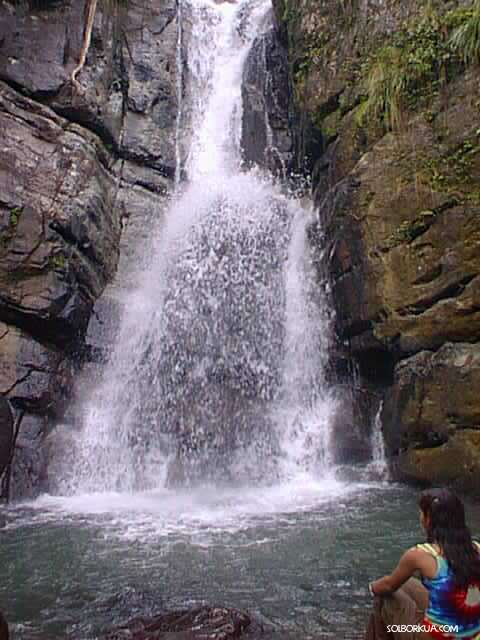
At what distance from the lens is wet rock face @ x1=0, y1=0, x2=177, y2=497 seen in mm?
9828

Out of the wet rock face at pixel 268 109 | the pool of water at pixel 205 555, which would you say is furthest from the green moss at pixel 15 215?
the wet rock face at pixel 268 109

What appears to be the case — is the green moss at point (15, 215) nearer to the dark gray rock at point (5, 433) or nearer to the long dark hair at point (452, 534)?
the dark gray rock at point (5, 433)

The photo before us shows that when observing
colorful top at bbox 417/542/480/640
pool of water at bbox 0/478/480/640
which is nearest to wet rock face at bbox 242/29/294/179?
pool of water at bbox 0/478/480/640

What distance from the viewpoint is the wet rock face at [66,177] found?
9.83m

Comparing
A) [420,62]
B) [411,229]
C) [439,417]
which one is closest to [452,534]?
[439,417]

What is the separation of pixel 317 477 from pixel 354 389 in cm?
181

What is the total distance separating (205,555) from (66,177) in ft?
28.5

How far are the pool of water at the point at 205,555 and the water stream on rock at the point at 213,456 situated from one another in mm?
25

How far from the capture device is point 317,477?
926 cm

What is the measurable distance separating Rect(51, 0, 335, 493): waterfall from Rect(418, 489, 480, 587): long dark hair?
6.69 m

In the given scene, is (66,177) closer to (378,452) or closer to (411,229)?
(411,229)

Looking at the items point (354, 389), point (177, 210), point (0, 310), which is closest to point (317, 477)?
point (354, 389)

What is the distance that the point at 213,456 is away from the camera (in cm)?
940

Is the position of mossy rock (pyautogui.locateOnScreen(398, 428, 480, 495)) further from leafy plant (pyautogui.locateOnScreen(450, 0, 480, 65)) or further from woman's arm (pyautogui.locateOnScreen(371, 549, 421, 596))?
leafy plant (pyautogui.locateOnScreen(450, 0, 480, 65))
